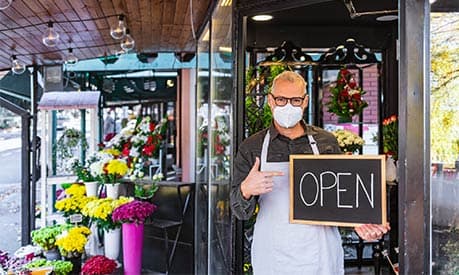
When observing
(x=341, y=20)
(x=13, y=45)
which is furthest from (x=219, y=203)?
(x=13, y=45)

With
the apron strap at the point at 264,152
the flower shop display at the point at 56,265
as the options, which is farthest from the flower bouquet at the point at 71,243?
the apron strap at the point at 264,152

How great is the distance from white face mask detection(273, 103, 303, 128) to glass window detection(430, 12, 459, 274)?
493mm

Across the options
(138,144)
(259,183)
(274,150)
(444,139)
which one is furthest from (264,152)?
(138,144)

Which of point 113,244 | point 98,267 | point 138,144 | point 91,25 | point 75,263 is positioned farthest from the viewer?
point 138,144

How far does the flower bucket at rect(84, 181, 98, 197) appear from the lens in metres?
4.40

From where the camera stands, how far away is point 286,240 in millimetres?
1769

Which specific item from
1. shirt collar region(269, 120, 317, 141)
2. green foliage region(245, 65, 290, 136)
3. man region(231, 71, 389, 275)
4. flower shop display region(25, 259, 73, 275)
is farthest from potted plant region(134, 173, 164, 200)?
shirt collar region(269, 120, 317, 141)

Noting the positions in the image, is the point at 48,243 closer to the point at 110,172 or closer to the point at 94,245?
the point at 110,172

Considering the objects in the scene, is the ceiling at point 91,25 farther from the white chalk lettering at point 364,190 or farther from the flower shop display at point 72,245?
the white chalk lettering at point 364,190

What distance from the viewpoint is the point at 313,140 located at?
1.84 meters

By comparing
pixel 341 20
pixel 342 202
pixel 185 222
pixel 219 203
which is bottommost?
pixel 185 222

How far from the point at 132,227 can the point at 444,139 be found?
290 centimetres

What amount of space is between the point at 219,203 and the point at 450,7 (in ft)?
6.78

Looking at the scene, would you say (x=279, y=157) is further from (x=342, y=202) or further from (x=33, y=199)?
(x=33, y=199)
